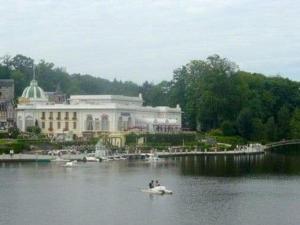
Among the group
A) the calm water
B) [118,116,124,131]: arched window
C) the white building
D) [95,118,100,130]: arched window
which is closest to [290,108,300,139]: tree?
the white building

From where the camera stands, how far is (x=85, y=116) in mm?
90625

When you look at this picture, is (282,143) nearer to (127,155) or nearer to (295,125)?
(295,125)

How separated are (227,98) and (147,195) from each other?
2140 inches

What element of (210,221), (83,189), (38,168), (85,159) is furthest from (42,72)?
(210,221)

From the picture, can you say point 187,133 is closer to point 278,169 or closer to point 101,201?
point 278,169

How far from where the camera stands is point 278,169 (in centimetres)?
6206

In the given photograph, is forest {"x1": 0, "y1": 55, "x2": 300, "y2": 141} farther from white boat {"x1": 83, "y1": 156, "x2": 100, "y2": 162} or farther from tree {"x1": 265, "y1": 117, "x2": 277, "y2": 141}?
white boat {"x1": 83, "y1": 156, "x2": 100, "y2": 162}

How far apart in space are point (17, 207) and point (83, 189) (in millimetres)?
8481

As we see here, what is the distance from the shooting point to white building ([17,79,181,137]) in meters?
89.9

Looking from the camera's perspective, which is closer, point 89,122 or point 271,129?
point 89,122

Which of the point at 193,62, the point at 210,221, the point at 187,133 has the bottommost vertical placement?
the point at 210,221

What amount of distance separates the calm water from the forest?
101 feet

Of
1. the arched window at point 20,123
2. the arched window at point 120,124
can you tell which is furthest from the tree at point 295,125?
the arched window at point 20,123

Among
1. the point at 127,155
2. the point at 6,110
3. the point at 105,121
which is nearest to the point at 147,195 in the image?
the point at 127,155
